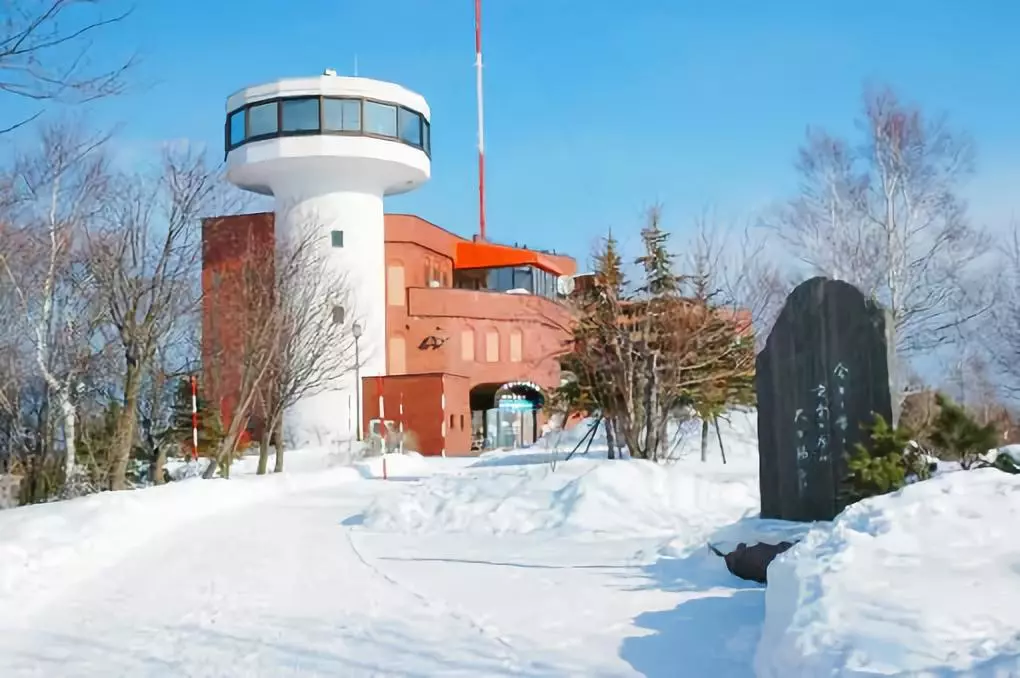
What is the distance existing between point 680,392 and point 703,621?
1175cm

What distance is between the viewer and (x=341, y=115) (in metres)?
36.4

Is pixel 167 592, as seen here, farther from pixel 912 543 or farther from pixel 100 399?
pixel 100 399

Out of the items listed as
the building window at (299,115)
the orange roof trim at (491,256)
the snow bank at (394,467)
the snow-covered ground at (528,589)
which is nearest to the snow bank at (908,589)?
the snow-covered ground at (528,589)

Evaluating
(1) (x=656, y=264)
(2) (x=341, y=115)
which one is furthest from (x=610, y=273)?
(2) (x=341, y=115)

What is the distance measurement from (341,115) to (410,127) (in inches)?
115

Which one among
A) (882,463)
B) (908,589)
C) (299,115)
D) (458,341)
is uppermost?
(299,115)

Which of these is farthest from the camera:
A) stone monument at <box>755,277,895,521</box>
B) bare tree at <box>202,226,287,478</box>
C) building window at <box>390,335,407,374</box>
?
building window at <box>390,335,407,374</box>

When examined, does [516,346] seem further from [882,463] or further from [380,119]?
[882,463]

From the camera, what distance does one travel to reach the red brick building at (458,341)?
1529 inches

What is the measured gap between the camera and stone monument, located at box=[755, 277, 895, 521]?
9.68 meters

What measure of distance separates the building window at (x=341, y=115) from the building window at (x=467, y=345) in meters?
10.9

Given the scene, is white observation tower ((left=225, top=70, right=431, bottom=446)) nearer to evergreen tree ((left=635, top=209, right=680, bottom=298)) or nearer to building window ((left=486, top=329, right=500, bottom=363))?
building window ((left=486, top=329, right=500, bottom=363))

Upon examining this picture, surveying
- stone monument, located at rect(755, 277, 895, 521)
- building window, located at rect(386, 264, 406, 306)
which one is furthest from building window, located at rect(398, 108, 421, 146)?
stone monument, located at rect(755, 277, 895, 521)

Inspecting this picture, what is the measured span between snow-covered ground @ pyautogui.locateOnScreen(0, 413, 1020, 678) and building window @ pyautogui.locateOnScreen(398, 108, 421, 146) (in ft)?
86.9
